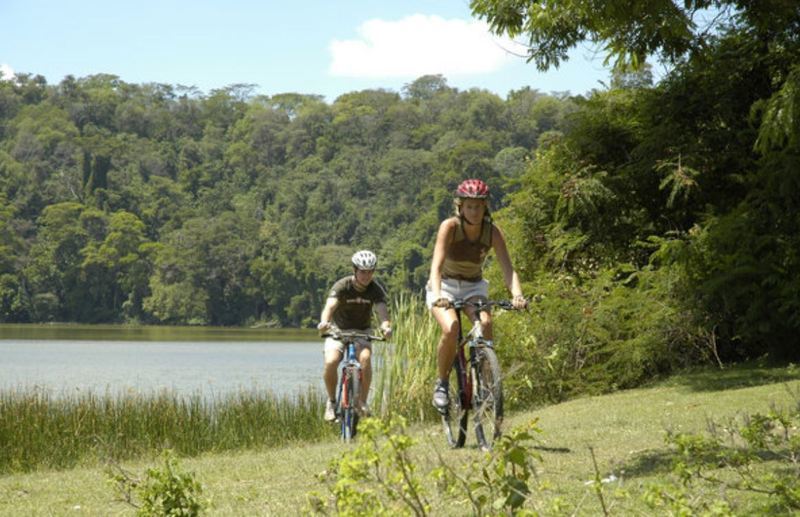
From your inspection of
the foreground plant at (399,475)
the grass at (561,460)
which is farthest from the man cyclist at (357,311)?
the foreground plant at (399,475)

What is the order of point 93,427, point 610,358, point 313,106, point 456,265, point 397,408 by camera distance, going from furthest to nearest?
point 313,106 → point 610,358 → point 397,408 → point 93,427 → point 456,265

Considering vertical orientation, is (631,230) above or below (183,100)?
below

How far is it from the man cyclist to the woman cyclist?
88.5 inches

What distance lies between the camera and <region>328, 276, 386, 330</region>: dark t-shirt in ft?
38.5

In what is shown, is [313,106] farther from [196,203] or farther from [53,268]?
[53,268]

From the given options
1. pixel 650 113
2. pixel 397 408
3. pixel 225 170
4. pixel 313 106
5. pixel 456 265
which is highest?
pixel 313 106

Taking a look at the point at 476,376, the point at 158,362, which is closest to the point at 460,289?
the point at 476,376

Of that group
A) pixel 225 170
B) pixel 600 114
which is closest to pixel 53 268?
pixel 225 170

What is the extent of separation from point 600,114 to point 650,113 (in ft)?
2.64

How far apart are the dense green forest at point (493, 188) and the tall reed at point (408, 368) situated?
1184 mm

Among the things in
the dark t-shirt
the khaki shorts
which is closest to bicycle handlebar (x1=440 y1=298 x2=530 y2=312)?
the dark t-shirt

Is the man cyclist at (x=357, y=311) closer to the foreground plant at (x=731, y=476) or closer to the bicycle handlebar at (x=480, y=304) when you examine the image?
the bicycle handlebar at (x=480, y=304)

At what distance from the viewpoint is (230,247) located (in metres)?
104

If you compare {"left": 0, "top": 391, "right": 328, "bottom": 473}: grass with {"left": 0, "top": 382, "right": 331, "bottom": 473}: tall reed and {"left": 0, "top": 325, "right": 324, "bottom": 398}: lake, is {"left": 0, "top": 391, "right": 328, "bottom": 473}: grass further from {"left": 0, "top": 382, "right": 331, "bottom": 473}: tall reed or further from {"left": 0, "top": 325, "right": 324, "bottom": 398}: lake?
{"left": 0, "top": 325, "right": 324, "bottom": 398}: lake
